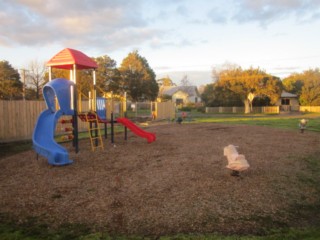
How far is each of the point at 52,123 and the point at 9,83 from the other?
3387 cm

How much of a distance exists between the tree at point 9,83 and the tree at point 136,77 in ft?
52.3

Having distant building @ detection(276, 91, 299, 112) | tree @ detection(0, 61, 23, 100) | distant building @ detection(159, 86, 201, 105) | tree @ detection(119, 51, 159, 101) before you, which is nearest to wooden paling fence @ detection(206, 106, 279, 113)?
distant building @ detection(276, 91, 299, 112)

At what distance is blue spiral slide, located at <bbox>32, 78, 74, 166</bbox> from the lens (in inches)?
334

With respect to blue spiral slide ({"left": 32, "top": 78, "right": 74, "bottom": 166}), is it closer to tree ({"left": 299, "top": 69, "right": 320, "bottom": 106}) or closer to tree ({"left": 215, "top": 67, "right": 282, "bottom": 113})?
tree ({"left": 215, "top": 67, "right": 282, "bottom": 113})

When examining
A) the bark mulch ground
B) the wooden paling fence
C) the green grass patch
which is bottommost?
the bark mulch ground

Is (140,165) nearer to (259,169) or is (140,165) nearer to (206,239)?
(259,169)

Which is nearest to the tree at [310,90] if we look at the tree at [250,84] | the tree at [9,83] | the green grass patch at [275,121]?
the tree at [250,84]

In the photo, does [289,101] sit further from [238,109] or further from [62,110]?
[62,110]

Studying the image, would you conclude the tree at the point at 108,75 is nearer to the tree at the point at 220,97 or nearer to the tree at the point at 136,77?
the tree at the point at 136,77

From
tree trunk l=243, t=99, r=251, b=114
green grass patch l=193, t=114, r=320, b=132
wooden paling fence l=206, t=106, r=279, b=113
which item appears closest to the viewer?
green grass patch l=193, t=114, r=320, b=132

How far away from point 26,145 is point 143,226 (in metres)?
10.1

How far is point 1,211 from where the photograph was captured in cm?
518

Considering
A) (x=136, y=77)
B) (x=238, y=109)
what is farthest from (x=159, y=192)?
(x=238, y=109)

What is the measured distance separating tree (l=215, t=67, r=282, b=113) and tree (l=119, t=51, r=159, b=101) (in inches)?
477
